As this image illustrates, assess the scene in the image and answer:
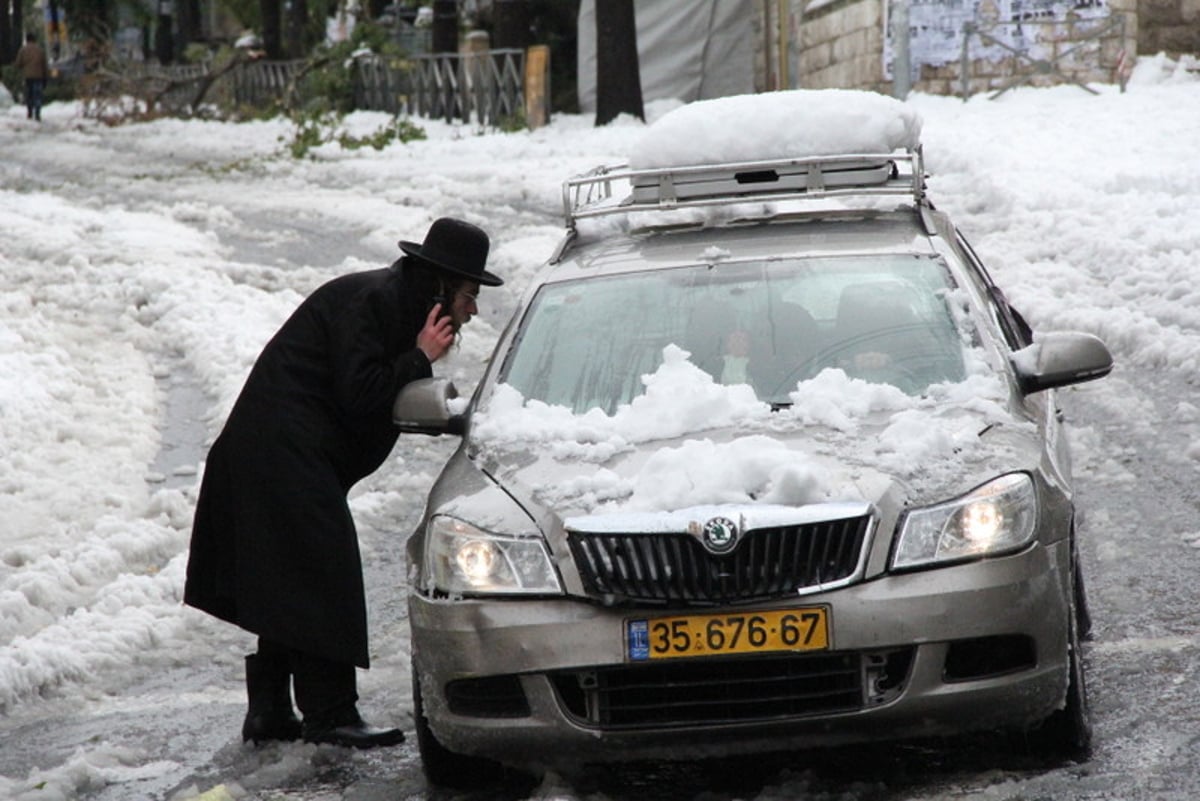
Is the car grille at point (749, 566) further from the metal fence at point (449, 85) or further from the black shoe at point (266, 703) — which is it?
the metal fence at point (449, 85)

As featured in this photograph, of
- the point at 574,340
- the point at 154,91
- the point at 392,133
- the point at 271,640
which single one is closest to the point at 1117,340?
the point at 574,340

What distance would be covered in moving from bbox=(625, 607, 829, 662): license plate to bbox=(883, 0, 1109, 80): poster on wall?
67.3ft

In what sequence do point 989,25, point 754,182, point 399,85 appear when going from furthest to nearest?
point 399,85 → point 989,25 → point 754,182

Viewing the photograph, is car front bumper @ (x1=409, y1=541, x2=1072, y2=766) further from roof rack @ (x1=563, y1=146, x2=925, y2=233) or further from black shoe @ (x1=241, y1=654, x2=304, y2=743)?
roof rack @ (x1=563, y1=146, x2=925, y2=233)

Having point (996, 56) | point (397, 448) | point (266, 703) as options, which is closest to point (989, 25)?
point (996, 56)

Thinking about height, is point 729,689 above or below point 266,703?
above

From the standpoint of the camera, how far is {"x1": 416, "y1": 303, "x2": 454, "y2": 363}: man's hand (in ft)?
19.6

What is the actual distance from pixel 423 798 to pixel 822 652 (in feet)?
4.17

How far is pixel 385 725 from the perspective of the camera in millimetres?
6156

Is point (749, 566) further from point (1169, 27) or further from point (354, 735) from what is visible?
point (1169, 27)

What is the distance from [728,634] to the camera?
4.70m

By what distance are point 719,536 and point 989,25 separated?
21380 millimetres

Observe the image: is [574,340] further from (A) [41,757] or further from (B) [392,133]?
(B) [392,133]

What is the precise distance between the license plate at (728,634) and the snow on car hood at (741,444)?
0.28 meters
